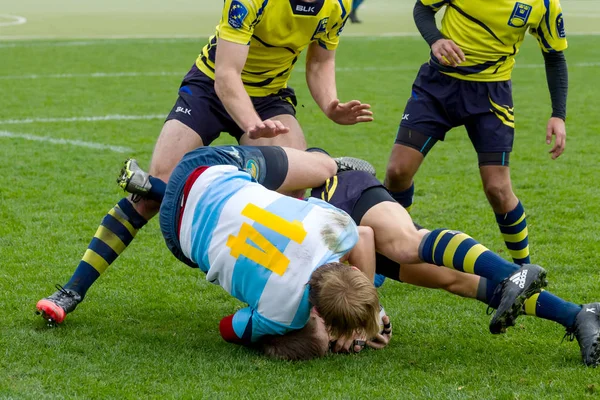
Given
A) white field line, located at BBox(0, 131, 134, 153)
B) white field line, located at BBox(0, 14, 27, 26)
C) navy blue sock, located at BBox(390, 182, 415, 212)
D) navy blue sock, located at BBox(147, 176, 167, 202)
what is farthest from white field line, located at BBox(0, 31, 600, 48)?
navy blue sock, located at BBox(147, 176, 167, 202)

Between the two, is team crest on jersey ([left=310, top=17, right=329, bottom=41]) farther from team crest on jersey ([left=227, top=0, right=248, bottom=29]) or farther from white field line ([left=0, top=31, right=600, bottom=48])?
white field line ([left=0, top=31, right=600, bottom=48])

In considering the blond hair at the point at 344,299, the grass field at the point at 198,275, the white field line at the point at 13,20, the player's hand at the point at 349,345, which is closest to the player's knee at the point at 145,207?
the grass field at the point at 198,275

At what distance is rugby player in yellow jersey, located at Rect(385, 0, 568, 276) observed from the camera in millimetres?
5680

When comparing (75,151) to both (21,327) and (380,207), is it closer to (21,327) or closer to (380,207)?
(21,327)

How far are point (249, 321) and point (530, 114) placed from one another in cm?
881

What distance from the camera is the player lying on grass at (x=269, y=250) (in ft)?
12.5

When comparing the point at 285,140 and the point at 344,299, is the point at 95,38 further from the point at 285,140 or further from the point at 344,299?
the point at 344,299

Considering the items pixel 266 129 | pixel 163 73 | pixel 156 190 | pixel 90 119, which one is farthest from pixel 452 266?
pixel 163 73

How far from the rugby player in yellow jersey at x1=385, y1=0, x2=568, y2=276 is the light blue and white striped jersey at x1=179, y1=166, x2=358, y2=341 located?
6.10ft

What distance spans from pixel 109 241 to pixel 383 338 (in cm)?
156

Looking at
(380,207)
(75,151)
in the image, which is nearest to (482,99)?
(380,207)

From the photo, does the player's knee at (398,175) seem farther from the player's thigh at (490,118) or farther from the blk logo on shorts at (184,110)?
the blk logo on shorts at (184,110)

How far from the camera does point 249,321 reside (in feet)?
13.6

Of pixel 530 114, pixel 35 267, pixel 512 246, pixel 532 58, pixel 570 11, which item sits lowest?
pixel 570 11
